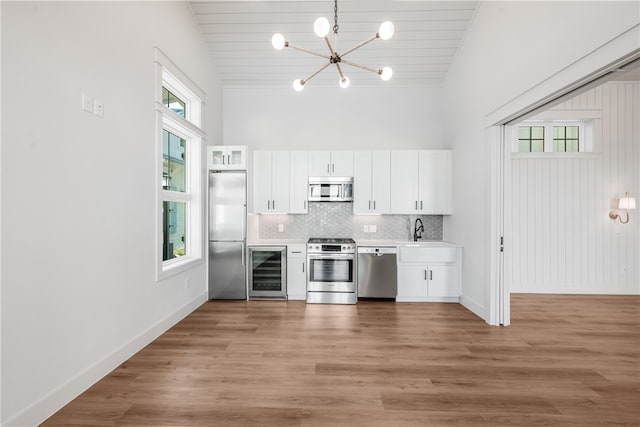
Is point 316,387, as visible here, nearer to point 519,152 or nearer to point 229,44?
point 229,44

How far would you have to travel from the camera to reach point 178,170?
4.25 m

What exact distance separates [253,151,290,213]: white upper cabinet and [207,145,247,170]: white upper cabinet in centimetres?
Answer: 26

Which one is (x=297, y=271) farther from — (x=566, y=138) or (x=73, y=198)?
(x=566, y=138)

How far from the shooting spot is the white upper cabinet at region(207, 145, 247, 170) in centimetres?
484

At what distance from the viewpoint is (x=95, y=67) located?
8.14 feet

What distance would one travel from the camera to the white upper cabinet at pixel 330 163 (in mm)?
5078

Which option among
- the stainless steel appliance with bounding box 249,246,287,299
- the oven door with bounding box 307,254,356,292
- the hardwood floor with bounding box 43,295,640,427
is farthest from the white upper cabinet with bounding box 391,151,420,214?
the stainless steel appliance with bounding box 249,246,287,299

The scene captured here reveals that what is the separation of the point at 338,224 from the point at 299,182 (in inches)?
38.7

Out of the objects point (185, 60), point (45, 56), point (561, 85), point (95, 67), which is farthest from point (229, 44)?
point (561, 85)

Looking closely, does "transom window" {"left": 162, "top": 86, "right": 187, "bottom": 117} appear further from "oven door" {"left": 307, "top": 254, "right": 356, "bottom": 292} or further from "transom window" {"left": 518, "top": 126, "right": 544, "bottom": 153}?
"transom window" {"left": 518, "top": 126, "right": 544, "bottom": 153}

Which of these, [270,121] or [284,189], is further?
[270,121]

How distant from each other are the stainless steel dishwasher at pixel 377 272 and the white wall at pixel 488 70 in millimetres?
994

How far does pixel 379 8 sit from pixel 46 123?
3.88 m

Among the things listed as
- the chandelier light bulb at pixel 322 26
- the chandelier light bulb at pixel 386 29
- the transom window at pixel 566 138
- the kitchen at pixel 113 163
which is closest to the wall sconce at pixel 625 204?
the transom window at pixel 566 138
